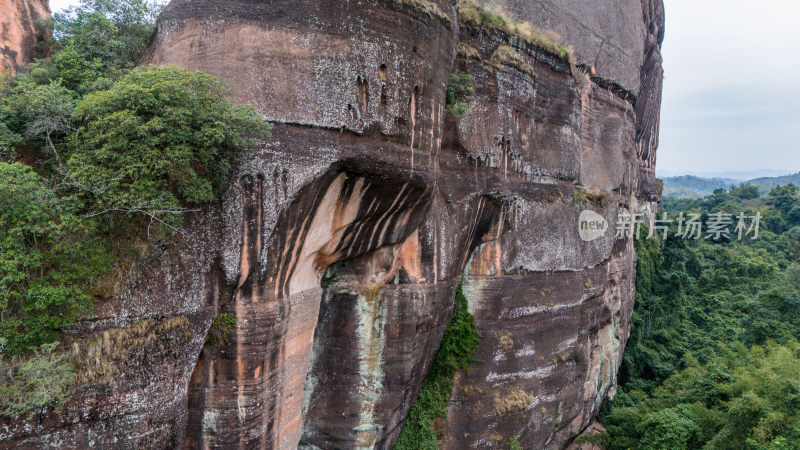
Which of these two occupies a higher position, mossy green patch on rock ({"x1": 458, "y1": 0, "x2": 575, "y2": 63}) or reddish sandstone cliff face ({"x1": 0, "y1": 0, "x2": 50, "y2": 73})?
mossy green patch on rock ({"x1": 458, "y1": 0, "x2": 575, "y2": 63})

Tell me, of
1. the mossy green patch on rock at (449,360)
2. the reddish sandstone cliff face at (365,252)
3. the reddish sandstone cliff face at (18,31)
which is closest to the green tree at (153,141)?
the reddish sandstone cliff face at (365,252)

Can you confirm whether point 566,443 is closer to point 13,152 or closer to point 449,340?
point 449,340

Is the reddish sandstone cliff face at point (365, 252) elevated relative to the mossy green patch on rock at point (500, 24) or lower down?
lower down

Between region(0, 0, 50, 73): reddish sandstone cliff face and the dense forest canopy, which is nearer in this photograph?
region(0, 0, 50, 73): reddish sandstone cliff face

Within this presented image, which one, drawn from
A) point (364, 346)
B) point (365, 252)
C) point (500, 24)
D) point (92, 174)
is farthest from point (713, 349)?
point (92, 174)

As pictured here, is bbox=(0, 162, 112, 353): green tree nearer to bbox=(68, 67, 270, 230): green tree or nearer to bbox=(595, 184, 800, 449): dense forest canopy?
bbox=(68, 67, 270, 230): green tree

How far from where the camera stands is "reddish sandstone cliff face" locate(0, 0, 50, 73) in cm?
778

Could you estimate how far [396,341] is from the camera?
399 inches

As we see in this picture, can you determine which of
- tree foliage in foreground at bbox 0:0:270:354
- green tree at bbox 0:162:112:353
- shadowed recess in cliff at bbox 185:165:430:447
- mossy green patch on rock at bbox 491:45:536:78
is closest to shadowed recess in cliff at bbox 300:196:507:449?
shadowed recess in cliff at bbox 185:165:430:447

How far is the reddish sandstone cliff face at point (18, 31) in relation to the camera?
306 inches
